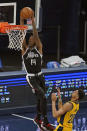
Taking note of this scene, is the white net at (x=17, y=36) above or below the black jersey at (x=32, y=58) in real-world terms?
above

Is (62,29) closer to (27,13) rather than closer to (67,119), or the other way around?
(27,13)

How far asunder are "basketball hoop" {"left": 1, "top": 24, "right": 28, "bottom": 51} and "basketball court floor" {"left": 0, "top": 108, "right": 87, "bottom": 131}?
1.77 metres

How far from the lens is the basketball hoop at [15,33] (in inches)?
421

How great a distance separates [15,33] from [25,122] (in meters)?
2.10

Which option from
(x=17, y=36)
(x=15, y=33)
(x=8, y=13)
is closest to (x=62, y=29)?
(x=8, y=13)

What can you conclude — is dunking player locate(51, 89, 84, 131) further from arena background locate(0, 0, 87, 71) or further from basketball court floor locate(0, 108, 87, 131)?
arena background locate(0, 0, 87, 71)

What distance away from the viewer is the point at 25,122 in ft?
37.3

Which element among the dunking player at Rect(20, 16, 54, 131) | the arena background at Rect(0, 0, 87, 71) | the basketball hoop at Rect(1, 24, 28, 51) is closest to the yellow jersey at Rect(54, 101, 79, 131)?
the dunking player at Rect(20, 16, 54, 131)

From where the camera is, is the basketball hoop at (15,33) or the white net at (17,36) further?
the white net at (17,36)

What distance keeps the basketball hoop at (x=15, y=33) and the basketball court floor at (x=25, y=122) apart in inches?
69.6

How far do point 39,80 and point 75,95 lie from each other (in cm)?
137

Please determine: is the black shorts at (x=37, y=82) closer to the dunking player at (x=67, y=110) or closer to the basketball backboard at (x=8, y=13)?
the dunking player at (x=67, y=110)

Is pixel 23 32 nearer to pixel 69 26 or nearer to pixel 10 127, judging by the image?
pixel 10 127

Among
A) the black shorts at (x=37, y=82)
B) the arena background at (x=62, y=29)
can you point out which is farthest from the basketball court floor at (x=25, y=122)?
the arena background at (x=62, y=29)
